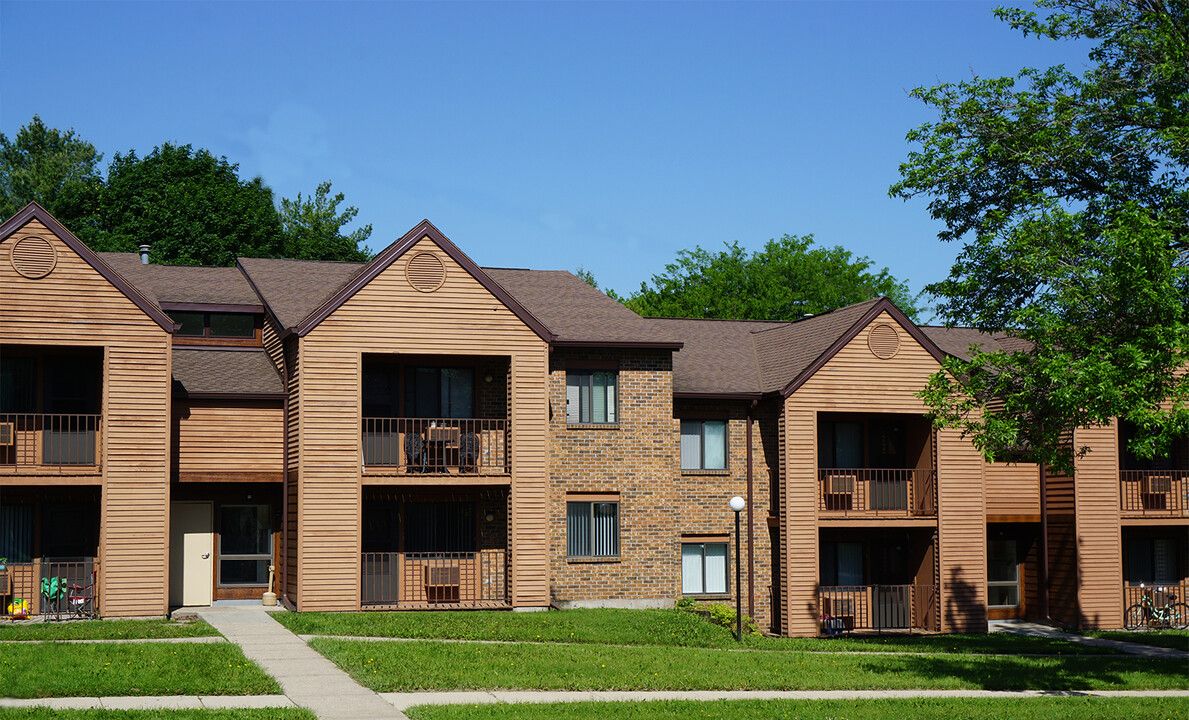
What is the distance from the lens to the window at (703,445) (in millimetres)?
29359

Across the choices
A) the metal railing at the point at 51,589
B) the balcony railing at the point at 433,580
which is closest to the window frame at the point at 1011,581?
the balcony railing at the point at 433,580

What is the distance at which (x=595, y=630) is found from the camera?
2344 cm

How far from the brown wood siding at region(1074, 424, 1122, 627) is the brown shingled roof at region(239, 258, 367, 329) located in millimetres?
17663

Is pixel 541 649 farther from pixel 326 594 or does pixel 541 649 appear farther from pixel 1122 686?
pixel 1122 686

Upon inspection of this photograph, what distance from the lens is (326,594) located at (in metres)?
25.2

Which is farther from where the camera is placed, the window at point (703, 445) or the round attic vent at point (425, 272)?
the window at point (703, 445)

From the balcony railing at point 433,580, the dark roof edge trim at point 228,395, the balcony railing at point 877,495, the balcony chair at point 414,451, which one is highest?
the dark roof edge trim at point 228,395

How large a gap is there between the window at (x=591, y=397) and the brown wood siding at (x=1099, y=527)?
11.4m

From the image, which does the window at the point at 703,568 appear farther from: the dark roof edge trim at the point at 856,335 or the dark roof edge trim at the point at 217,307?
the dark roof edge trim at the point at 217,307

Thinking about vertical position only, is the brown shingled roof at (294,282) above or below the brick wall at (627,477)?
above

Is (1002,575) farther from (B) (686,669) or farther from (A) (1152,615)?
(B) (686,669)

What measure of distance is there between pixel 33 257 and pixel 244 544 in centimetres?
761

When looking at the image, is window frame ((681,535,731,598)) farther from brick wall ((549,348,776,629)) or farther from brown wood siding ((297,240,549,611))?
brown wood siding ((297,240,549,611))

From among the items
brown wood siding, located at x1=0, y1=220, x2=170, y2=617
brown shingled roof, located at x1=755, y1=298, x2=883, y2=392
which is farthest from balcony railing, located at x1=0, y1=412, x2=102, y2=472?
brown shingled roof, located at x1=755, y1=298, x2=883, y2=392
